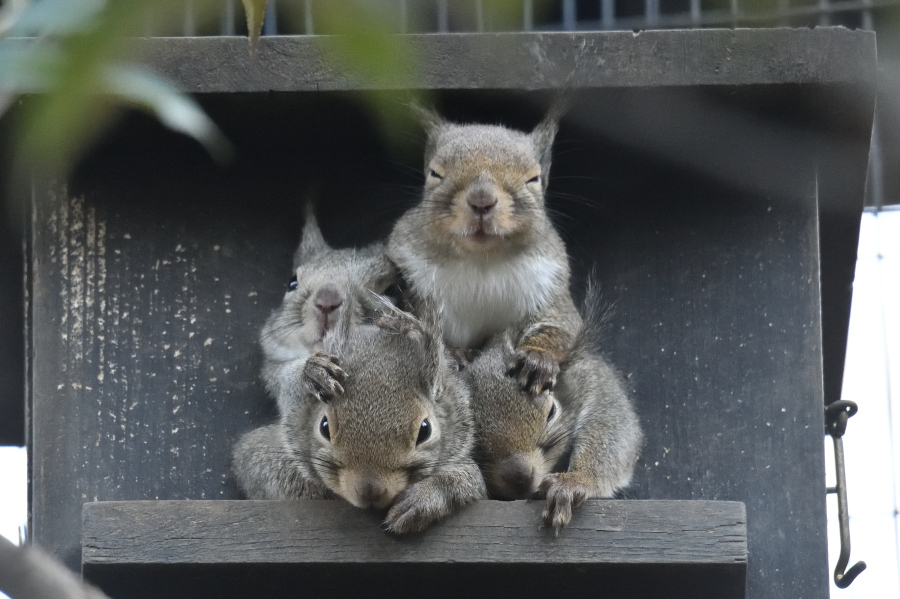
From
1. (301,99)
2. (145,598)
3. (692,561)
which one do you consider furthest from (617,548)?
(301,99)

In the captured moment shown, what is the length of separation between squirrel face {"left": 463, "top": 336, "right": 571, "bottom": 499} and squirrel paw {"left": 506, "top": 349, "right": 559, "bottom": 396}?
0.02 metres

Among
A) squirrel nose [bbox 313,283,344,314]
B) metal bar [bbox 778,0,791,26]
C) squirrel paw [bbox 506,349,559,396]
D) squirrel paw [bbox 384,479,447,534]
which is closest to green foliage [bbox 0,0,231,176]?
squirrel paw [bbox 384,479,447,534]

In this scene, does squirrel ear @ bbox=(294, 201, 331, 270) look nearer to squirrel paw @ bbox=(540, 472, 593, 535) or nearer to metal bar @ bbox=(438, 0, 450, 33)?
metal bar @ bbox=(438, 0, 450, 33)

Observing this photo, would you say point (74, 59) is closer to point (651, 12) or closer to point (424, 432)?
point (424, 432)

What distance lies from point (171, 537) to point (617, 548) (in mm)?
957

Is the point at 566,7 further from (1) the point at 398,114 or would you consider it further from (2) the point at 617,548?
(2) the point at 617,548

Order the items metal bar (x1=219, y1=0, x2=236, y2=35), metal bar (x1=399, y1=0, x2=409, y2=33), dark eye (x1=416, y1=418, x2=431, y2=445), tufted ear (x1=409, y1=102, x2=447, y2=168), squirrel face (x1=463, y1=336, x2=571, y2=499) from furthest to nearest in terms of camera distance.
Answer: metal bar (x1=219, y1=0, x2=236, y2=35), tufted ear (x1=409, y1=102, x2=447, y2=168), squirrel face (x1=463, y1=336, x2=571, y2=499), dark eye (x1=416, y1=418, x2=431, y2=445), metal bar (x1=399, y1=0, x2=409, y2=33)

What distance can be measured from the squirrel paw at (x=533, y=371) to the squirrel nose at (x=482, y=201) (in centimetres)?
37

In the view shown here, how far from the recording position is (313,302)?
10.8 feet

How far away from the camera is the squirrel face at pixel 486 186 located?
10.5 ft

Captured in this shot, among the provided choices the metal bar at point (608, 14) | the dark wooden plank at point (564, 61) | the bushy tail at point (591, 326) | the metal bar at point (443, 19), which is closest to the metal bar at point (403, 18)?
the dark wooden plank at point (564, 61)

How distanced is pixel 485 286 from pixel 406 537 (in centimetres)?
84

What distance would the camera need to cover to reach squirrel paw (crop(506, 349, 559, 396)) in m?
3.09

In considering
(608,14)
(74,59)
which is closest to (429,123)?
(608,14)
